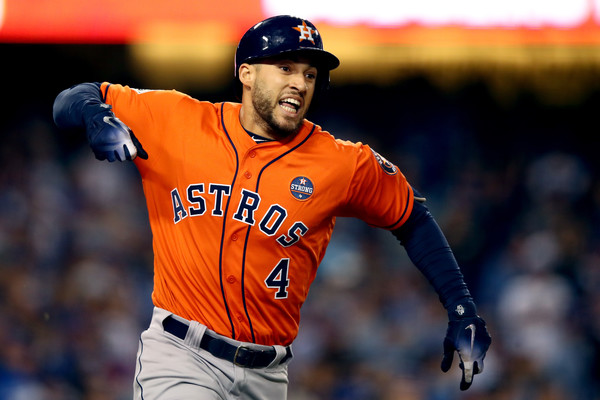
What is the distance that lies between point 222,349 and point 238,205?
1.76 feet

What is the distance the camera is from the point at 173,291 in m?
3.09

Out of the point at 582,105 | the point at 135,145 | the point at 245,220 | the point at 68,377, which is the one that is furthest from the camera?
the point at 582,105

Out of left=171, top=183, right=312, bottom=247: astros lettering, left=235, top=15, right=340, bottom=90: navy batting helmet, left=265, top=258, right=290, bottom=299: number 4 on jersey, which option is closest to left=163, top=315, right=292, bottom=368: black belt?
left=265, top=258, right=290, bottom=299: number 4 on jersey

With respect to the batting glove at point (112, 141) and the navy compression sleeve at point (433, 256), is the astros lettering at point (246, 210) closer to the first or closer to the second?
the batting glove at point (112, 141)

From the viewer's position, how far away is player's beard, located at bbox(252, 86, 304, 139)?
3117 millimetres

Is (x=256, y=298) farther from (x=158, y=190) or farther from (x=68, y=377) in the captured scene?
(x=68, y=377)

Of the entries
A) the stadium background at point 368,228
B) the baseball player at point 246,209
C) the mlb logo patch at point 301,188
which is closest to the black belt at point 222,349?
the baseball player at point 246,209

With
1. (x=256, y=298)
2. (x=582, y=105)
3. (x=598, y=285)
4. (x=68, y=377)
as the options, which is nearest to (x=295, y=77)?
(x=256, y=298)

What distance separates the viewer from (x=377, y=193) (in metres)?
3.21

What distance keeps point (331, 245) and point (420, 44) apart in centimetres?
195

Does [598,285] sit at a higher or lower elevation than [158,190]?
lower

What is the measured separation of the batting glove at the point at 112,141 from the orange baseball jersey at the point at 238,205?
0.30 m

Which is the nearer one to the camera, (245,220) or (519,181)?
(245,220)

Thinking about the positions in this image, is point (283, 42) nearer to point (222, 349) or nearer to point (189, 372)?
point (222, 349)
